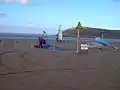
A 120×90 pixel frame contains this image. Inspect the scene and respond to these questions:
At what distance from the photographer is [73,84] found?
8.81 meters

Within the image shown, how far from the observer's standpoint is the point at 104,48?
97.5 ft

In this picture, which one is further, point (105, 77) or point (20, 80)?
point (105, 77)

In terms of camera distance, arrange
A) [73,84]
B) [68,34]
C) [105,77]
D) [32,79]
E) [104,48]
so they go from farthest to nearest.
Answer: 1. [68,34]
2. [104,48]
3. [105,77]
4. [32,79]
5. [73,84]

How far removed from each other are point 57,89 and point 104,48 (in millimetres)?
22298

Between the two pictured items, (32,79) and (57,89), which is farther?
(32,79)

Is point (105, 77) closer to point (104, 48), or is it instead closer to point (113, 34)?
point (104, 48)

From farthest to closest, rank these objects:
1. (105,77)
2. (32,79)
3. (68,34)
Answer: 1. (68,34)
2. (105,77)
3. (32,79)

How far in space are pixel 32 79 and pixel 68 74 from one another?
1.93 m

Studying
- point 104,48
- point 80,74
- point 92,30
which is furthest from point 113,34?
point 80,74

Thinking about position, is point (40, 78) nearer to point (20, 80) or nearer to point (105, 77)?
point (20, 80)

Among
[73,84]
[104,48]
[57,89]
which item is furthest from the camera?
[104,48]

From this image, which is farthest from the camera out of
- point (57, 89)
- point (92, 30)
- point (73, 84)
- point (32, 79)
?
point (92, 30)

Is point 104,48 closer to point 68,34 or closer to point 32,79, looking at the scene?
point 32,79

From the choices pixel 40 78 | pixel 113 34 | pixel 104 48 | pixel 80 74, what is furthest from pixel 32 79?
pixel 113 34
